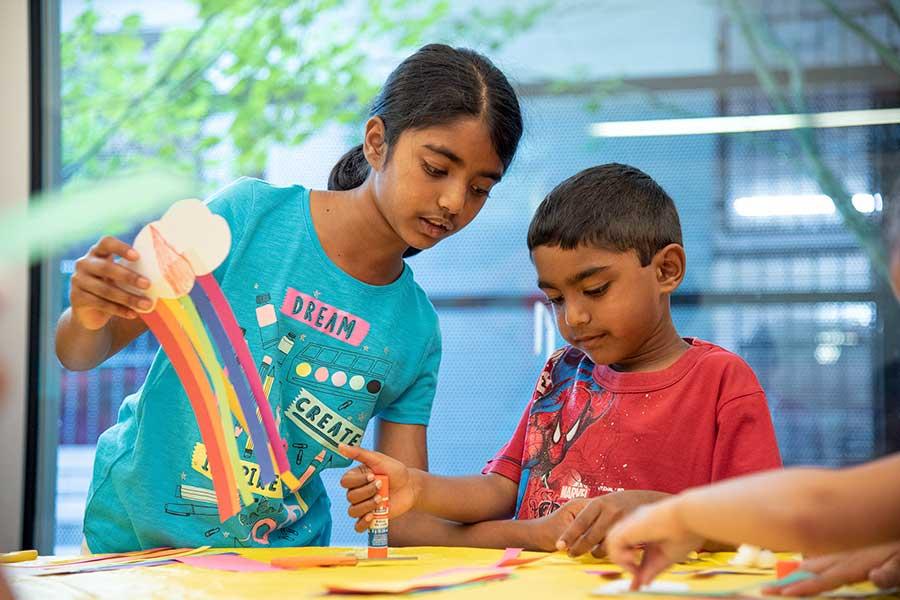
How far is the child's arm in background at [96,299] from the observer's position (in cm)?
93

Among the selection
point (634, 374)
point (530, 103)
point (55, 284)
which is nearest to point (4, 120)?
point (55, 284)

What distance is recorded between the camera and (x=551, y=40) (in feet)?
7.70

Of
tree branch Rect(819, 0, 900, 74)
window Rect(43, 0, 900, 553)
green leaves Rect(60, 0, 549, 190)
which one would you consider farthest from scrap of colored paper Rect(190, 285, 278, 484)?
tree branch Rect(819, 0, 900, 74)

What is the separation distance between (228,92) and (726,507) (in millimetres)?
2158

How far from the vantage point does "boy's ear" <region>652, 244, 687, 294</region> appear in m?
1.27

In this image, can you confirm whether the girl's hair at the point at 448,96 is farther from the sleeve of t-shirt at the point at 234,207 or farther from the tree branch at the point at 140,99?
the tree branch at the point at 140,99

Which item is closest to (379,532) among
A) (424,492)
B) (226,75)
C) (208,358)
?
(424,492)

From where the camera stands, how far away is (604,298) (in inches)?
47.9

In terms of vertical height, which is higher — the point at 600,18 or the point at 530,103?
the point at 600,18

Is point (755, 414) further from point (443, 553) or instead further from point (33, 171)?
point (33, 171)

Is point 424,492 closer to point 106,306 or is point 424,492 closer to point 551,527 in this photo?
point 551,527

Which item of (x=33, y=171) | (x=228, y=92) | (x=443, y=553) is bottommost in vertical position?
(x=443, y=553)

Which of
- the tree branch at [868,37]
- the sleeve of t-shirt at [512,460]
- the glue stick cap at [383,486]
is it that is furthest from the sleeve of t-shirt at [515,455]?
the tree branch at [868,37]

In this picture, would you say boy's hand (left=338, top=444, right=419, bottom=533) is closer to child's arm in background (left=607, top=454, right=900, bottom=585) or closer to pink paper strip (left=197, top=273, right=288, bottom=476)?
pink paper strip (left=197, top=273, right=288, bottom=476)
